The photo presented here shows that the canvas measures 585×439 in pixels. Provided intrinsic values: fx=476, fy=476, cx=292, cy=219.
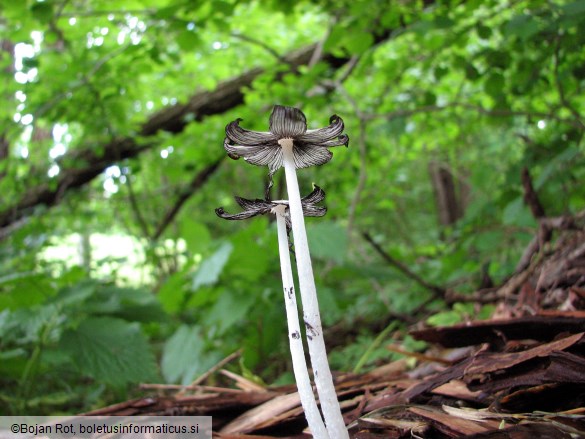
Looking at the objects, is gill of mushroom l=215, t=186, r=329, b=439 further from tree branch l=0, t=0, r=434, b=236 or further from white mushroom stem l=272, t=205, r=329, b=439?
tree branch l=0, t=0, r=434, b=236

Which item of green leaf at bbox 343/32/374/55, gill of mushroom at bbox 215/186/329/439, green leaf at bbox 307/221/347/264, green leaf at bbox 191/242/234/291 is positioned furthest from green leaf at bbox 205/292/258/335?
green leaf at bbox 343/32/374/55

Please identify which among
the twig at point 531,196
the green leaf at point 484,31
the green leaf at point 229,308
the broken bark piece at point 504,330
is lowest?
the broken bark piece at point 504,330

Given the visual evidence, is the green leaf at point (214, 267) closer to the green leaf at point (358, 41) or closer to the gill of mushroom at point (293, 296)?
the gill of mushroom at point (293, 296)

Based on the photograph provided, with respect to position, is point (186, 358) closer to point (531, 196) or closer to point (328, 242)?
point (328, 242)

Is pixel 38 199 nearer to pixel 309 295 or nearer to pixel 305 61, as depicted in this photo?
pixel 305 61

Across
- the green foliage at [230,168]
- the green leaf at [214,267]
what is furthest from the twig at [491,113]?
the green leaf at [214,267]

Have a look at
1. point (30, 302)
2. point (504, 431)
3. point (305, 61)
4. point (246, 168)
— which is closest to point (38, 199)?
point (246, 168)
